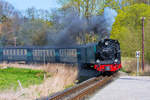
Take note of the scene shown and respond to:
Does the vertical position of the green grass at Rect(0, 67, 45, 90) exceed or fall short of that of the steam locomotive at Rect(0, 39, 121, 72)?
it falls short

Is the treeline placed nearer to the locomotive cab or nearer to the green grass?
the locomotive cab

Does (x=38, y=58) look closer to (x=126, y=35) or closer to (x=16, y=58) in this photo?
(x=16, y=58)

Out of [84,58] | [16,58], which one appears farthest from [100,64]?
[16,58]

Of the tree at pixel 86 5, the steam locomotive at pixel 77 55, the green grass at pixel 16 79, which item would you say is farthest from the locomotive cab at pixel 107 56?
the tree at pixel 86 5

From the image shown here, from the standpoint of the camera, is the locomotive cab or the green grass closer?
the green grass

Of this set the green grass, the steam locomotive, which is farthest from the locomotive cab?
the green grass

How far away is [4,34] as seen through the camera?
41.7 meters

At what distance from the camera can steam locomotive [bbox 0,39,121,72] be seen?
16.4 metres

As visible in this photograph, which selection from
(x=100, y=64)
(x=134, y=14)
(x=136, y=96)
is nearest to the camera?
(x=136, y=96)

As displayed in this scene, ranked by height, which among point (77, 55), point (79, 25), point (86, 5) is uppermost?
point (86, 5)

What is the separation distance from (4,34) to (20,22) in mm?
3829

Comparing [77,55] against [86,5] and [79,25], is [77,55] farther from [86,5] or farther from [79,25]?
[86,5]

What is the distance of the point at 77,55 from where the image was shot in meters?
21.9

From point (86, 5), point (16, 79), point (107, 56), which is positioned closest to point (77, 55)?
point (107, 56)
